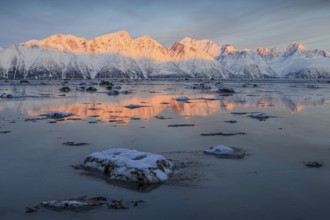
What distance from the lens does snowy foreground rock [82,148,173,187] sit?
1075 centimetres

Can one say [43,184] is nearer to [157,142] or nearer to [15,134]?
[157,142]

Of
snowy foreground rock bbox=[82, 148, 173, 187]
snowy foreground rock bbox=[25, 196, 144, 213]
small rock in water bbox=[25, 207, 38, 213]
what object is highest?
snowy foreground rock bbox=[82, 148, 173, 187]

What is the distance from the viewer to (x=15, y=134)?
60.1 ft

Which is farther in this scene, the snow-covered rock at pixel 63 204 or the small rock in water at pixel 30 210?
the snow-covered rock at pixel 63 204

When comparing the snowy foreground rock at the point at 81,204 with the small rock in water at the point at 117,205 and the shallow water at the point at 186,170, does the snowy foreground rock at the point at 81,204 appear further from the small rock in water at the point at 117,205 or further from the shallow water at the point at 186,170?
the shallow water at the point at 186,170

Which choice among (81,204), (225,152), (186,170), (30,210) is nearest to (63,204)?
(81,204)

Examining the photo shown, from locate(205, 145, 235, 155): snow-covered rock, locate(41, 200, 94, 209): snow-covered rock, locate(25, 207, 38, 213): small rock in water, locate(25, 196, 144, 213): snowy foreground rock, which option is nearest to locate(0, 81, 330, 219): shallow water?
locate(25, 207, 38, 213): small rock in water

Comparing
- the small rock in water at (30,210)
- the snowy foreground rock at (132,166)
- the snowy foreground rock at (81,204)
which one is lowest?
the small rock in water at (30,210)

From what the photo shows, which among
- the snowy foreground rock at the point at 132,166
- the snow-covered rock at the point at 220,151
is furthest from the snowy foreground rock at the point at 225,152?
the snowy foreground rock at the point at 132,166

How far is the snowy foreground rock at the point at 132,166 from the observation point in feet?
35.3

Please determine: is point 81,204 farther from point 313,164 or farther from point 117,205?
point 313,164

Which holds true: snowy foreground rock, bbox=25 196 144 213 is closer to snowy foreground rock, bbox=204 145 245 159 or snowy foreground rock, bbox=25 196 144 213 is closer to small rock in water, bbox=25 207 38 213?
small rock in water, bbox=25 207 38 213

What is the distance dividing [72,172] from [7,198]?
2.64m

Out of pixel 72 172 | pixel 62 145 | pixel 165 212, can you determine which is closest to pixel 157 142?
pixel 62 145
